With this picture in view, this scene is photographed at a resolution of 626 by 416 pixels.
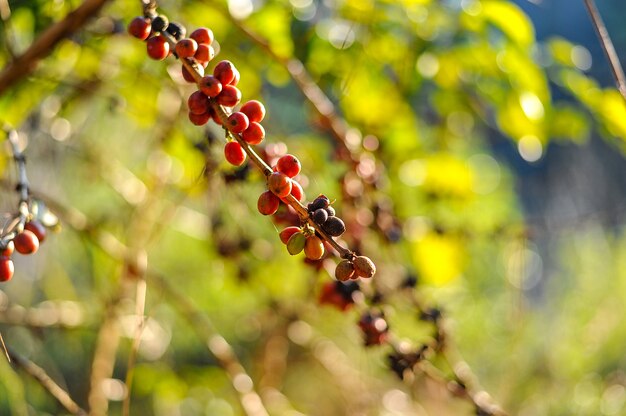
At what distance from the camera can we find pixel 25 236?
21.3 inches

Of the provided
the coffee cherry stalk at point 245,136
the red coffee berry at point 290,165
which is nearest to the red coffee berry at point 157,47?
the coffee cherry stalk at point 245,136

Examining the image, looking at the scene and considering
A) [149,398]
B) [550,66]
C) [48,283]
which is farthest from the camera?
[149,398]

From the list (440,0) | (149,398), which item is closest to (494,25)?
(440,0)

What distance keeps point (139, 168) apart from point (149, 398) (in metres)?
0.91

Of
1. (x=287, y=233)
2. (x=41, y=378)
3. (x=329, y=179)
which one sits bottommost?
(x=329, y=179)

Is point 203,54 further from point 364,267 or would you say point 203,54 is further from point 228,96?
point 364,267

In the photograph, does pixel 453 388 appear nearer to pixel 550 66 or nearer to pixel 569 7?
pixel 550 66

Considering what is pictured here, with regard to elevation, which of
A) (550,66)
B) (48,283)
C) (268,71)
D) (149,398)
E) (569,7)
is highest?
(550,66)

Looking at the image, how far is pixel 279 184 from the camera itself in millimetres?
477

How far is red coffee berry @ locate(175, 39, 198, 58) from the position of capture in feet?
1.75

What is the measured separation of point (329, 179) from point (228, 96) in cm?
84

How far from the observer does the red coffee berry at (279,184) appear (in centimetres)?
48

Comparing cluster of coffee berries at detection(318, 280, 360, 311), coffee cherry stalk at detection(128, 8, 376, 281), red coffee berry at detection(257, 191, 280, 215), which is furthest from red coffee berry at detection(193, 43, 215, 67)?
cluster of coffee berries at detection(318, 280, 360, 311)

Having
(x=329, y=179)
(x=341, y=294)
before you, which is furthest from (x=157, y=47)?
(x=329, y=179)
